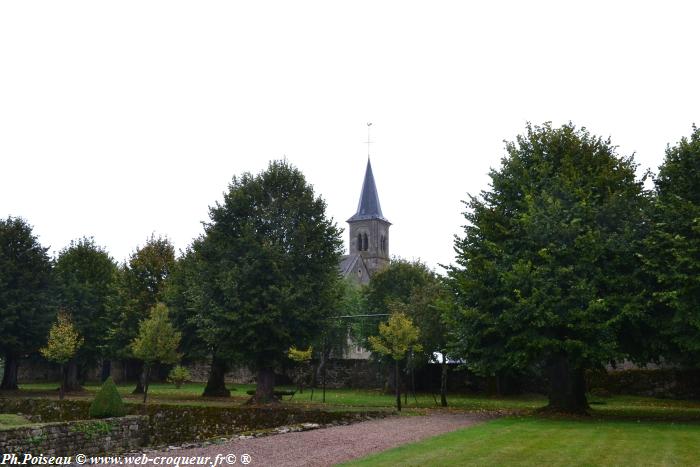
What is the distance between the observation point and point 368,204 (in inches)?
4505

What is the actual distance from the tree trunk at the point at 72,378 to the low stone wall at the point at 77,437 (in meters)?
23.9

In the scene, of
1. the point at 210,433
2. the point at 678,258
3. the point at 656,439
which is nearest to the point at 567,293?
the point at 678,258

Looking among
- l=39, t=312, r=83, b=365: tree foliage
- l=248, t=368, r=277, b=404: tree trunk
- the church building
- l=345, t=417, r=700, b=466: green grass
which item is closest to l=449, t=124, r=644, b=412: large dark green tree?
l=345, t=417, r=700, b=466: green grass

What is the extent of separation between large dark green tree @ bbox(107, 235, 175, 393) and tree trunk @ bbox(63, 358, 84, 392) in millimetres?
2827

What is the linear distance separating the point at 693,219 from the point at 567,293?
5068 millimetres

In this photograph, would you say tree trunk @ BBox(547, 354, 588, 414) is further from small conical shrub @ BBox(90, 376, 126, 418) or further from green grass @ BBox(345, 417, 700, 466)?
small conical shrub @ BBox(90, 376, 126, 418)

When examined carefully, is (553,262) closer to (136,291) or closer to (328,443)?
(328,443)

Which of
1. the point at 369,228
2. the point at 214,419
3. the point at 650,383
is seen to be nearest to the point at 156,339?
the point at 214,419

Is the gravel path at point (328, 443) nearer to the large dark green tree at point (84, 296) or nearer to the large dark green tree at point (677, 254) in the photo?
the large dark green tree at point (677, 254)

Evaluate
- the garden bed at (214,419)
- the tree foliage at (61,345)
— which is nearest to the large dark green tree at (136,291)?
the tree foliage at (61,345)

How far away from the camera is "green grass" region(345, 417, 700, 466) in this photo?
13664mm

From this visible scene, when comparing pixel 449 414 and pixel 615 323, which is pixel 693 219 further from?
pixel 449 414

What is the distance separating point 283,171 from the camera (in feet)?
116

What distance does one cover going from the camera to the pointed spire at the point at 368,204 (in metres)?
113
